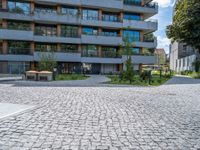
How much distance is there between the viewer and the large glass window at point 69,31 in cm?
4284

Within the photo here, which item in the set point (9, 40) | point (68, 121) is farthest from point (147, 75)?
point (9, 40)

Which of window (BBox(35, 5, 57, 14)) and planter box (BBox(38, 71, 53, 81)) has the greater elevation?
window (BBox(35, 5, 57, 14))

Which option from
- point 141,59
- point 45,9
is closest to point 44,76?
point 45,9

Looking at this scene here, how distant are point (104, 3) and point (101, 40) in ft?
23.8

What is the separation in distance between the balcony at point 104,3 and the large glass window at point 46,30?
7.31 metres

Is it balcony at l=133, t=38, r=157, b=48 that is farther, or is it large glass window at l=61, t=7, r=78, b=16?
balcony at l=133, t=38, r=157, b=48

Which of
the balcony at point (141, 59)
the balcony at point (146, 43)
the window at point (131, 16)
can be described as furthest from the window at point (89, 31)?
the balcony at point (146, 43)

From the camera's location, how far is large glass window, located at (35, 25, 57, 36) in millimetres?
41750

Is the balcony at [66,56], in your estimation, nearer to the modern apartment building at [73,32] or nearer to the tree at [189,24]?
the modern apartment building at [73,32]

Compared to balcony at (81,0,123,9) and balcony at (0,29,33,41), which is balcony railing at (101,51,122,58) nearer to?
balcony at (81,0,123,9)

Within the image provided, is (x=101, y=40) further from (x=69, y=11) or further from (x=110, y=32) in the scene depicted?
(x=69, y=11)

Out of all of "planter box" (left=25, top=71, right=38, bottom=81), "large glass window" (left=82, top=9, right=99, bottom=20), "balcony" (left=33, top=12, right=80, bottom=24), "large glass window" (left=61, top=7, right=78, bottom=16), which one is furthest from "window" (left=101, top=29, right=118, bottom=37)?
"planter box" (left=25, top=71, right=38, bottom=81)

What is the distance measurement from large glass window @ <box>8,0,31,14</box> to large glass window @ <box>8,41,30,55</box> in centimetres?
549

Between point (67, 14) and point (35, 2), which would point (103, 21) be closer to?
point (67, 14)
